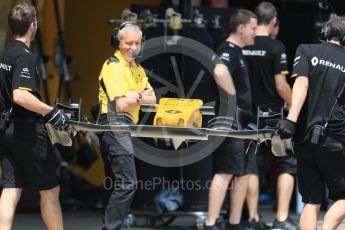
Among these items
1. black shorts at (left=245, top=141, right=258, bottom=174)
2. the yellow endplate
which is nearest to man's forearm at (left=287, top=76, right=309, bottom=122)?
the yellow endplate

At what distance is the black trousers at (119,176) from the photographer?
7785 millimetres

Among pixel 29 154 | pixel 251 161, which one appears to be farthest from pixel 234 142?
pixel 29 154

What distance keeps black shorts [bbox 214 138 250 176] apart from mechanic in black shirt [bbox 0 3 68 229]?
2242mm

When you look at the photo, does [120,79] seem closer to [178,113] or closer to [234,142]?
[178,113]

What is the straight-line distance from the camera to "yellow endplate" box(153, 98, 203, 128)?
7.33 m

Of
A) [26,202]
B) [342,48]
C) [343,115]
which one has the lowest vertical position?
[26,202]

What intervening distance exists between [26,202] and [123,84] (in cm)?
383

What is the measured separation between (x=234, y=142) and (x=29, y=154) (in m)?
2.57

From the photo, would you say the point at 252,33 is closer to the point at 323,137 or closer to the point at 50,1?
the point at 323,137

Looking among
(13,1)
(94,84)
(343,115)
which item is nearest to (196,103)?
(343,115)

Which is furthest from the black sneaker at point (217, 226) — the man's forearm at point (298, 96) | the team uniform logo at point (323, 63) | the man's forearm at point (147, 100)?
the team uniform logo at point (323, 63)

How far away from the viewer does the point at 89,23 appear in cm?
1284

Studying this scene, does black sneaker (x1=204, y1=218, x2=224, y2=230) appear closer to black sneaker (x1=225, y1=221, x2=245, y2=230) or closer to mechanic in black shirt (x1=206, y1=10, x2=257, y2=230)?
mechanic in black shirt (x1=206, y1=10, x2=257, y2=230)

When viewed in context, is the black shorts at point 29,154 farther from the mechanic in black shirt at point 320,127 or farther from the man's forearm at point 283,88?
the man's forearm at point 283,88
